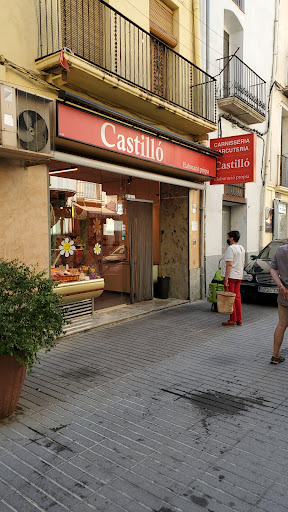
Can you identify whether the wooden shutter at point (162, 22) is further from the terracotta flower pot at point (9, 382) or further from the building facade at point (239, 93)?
the terracotta flower pot at point (9, 382)

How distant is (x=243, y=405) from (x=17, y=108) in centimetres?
452

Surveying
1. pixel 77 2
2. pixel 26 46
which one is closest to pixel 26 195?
pixel 26 46

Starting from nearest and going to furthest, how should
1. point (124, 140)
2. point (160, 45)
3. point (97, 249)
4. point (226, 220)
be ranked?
1. point (124, 140)
2. point (97, 249)
3. point (160, 45)
4. point (226, 220)

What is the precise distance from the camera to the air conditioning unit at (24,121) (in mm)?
4832

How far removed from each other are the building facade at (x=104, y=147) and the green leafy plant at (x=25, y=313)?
193cm

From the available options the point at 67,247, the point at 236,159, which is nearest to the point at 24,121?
the point at 67,247

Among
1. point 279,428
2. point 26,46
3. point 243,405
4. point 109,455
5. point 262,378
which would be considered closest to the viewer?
point 109,455

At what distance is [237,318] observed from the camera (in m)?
7.80

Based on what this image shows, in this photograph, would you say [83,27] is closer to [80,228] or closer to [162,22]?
[162,22]

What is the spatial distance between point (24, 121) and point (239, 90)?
9.08m

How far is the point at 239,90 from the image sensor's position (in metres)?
12.2

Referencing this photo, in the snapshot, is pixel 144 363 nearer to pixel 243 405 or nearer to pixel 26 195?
pixel 243 405

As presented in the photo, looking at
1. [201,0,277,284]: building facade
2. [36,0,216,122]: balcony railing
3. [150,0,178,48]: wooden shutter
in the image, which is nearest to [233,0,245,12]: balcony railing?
[201,0,277,284]: building facade

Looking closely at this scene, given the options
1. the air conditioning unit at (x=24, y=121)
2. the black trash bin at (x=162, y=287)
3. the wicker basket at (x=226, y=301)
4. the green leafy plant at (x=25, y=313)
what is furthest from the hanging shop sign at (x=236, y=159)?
the green leafy plant at (x=25, y=313)
